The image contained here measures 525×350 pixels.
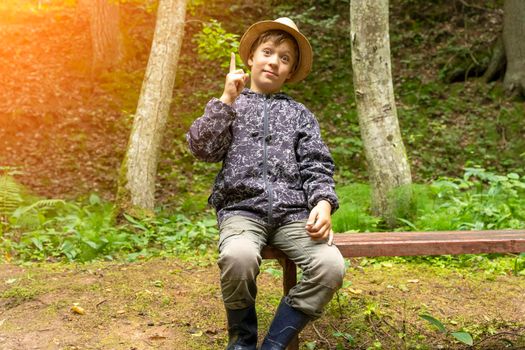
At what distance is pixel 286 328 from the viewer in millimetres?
2932

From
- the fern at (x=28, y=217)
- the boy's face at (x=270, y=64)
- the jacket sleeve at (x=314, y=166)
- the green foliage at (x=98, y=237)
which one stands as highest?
the boy's face at (x=270, y=64)

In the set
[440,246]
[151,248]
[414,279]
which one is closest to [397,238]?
[440,246]

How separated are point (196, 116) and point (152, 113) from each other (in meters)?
4.08

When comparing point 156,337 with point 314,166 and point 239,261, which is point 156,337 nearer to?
point 239,261

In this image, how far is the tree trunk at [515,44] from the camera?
1192 centimetres

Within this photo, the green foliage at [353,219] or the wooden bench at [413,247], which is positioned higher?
the wooden bench at [413,247]

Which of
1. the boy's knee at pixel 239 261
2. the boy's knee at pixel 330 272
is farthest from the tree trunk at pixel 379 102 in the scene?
the boy's knee at pixel 239 261

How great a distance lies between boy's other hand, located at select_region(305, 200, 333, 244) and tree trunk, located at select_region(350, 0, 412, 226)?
3149 mm

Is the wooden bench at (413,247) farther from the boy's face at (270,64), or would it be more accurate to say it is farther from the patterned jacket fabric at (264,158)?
the boy's face at (270,64)

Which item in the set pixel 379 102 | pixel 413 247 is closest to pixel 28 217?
pixel 379 102

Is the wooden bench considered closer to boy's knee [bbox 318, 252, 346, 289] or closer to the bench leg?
the bench leg

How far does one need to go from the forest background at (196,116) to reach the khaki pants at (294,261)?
2.45ft

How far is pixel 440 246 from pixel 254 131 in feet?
3.71

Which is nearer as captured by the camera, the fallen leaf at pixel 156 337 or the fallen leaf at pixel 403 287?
the fallen leaf at pixel 156 337
